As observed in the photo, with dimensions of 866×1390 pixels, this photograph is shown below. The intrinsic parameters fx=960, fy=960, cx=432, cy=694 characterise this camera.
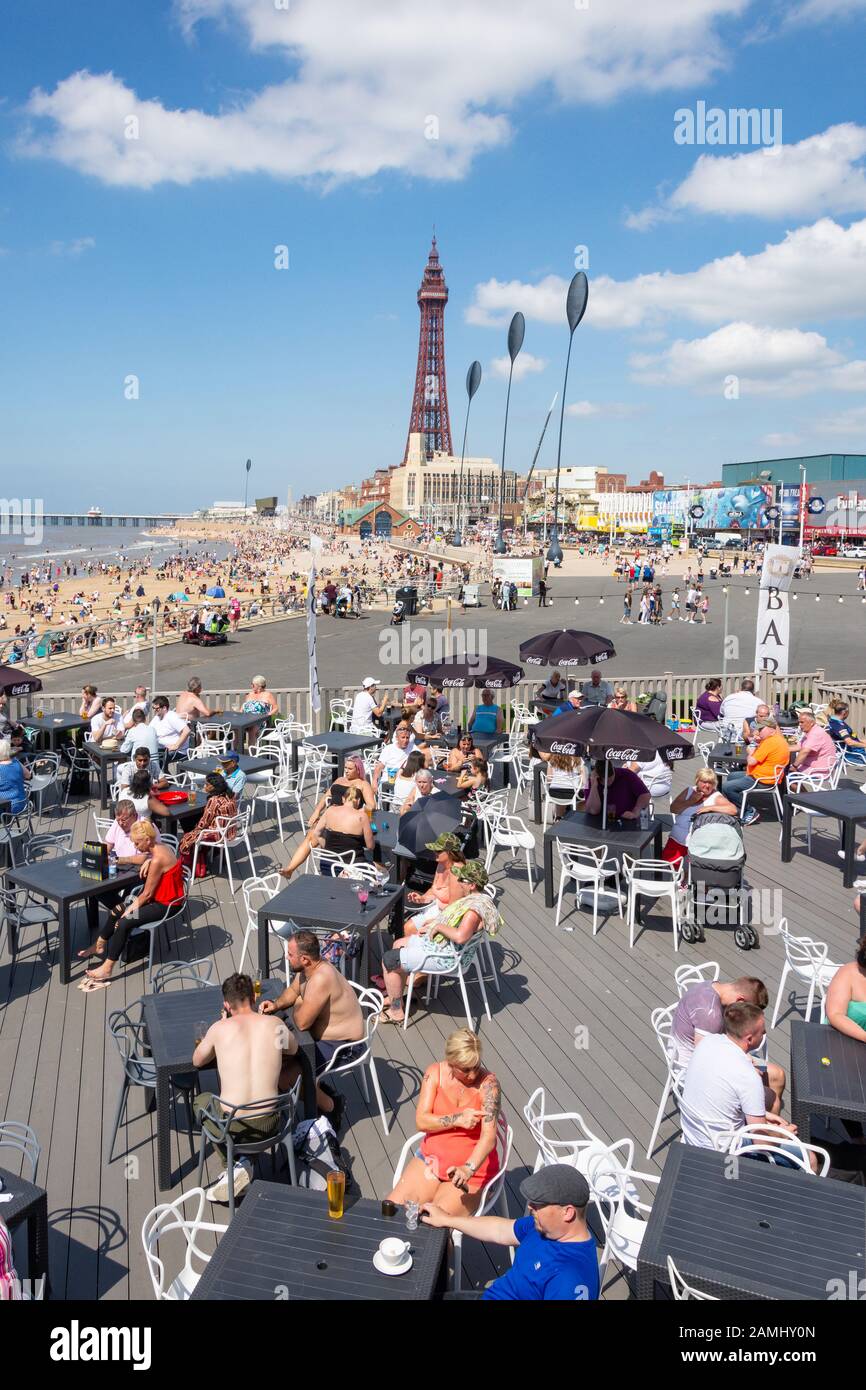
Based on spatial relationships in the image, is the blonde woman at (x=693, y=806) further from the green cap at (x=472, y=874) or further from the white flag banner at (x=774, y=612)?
the white flag banner at (x=774, y=612)

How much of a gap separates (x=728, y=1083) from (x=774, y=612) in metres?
9.62

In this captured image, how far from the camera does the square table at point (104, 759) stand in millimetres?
10023

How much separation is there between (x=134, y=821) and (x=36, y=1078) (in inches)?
74.0

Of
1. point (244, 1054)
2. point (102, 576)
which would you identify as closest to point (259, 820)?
point (244, 1054)

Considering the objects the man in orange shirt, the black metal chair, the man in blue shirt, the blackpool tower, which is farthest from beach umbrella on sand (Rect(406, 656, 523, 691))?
the blackpool tower

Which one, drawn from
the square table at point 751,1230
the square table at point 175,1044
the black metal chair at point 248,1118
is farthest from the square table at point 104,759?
the square table at point 751,1230

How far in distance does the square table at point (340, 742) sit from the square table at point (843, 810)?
441 cm

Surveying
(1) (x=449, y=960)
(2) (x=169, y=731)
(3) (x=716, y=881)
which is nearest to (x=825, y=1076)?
(1) (x=449, y=960)

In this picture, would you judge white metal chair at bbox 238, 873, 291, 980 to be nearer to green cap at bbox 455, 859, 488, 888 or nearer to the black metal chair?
the black metal chair

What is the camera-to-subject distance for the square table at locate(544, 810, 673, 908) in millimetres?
7078

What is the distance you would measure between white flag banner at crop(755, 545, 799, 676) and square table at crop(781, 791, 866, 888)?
14.8 ft

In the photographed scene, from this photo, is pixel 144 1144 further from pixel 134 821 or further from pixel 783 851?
pixel 783 851

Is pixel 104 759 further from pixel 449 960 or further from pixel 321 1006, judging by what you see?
pixel 321 1006

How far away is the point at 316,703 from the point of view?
11.9 metres
